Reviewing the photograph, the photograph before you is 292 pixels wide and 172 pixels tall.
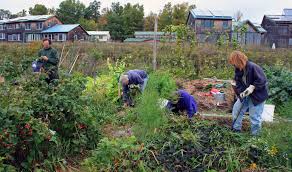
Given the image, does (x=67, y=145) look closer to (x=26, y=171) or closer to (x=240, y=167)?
(x=26, y=171)

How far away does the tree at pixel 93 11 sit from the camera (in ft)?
225

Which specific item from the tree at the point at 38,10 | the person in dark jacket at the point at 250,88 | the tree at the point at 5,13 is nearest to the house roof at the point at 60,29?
the tree at the point at 38,10

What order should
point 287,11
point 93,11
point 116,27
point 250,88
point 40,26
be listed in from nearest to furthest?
point 250,88, point 287,11, point 40,26, point 116,27, point 93,11

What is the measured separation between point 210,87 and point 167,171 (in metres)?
5.72

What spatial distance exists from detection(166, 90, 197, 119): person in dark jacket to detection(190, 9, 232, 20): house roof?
22.3m

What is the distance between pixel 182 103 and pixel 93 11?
67.6 m

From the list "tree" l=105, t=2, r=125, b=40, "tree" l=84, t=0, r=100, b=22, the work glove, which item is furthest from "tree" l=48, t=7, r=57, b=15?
the work glove

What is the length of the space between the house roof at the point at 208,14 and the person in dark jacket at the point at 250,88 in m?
22.4

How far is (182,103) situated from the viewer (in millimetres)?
5582

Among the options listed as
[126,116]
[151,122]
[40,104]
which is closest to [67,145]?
[40,104]

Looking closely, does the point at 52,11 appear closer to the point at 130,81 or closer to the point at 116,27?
the point at 116,27

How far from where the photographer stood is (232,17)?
28.3m

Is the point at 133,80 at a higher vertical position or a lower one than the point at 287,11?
lower

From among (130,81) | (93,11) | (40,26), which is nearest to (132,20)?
(40,26)
